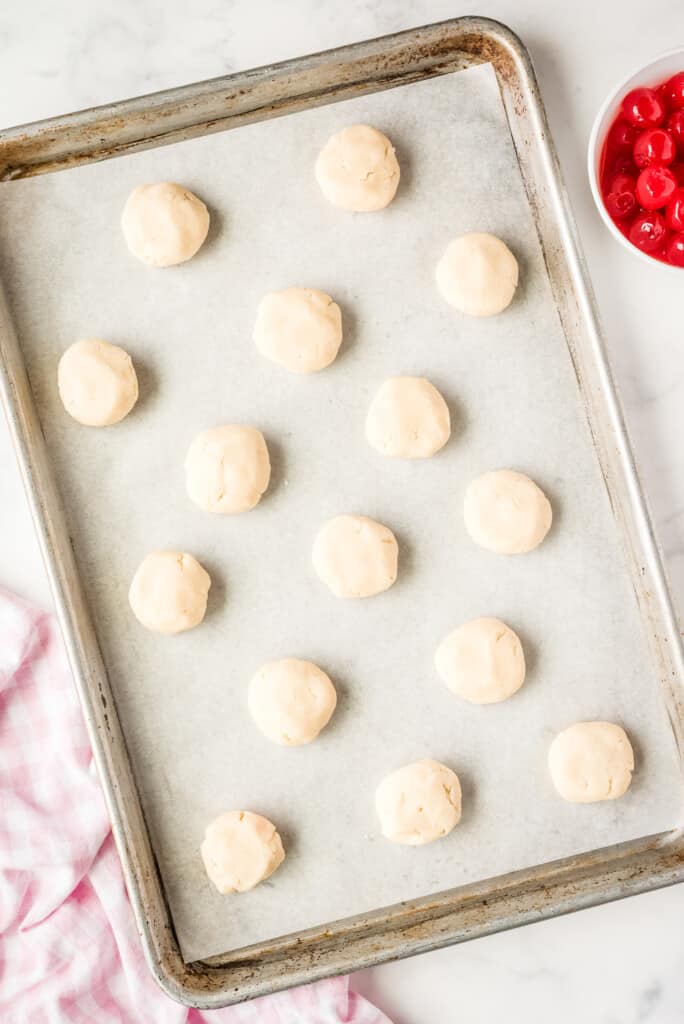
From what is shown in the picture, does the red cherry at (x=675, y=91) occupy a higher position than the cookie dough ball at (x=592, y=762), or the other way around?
the red cherry at (x=675, y=91)

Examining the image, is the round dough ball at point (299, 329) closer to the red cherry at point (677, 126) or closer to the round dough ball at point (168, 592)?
the round dough ball at point (168, 592)

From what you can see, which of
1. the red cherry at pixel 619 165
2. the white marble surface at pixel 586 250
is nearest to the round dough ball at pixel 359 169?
the white marble surface at pixel 586 250

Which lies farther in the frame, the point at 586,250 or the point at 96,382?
the point at 586,250

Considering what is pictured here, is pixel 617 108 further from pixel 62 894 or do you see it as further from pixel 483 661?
pixel 62 894

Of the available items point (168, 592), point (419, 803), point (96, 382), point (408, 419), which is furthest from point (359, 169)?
point (419, 803)

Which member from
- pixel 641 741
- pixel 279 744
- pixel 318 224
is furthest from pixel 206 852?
pixel 318 224
